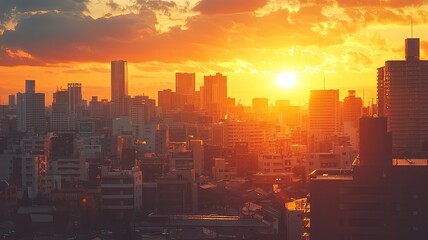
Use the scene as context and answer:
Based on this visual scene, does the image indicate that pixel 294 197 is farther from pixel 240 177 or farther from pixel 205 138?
pixel 205 138

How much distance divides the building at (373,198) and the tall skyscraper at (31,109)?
51.4 meters

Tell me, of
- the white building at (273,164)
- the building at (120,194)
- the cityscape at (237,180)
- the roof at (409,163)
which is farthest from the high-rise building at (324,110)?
the roof at (409,163)

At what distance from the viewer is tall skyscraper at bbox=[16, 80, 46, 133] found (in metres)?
62.2

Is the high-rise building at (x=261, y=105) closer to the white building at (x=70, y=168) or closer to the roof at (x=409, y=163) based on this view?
the white building at (x=70, y=168)

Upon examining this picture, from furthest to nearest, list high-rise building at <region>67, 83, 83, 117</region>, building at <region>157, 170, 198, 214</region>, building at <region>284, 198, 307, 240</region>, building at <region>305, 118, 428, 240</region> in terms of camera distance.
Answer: high-rise building at <region>67, 83, 83, 117</region> < building at <region>157, 170, 198, 214</region> < building at <region>284, 198, 307, 240</region> < building at <region>305, 118, 428, 240</region>

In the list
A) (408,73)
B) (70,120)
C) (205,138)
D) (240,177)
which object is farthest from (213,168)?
(70,120)

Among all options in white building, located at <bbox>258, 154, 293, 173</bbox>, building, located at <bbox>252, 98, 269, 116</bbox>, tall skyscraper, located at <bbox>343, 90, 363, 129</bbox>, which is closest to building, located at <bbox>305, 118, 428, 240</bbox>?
white building, located at <bbox>258, 154, 293, 173</bbox>

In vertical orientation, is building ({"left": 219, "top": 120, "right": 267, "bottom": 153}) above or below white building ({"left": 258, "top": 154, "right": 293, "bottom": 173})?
above

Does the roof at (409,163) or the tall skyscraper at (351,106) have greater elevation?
the tall skyscraper at (351,106)

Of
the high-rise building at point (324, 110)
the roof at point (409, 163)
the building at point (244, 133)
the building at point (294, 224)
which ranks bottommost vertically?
the building at point (294, 224)

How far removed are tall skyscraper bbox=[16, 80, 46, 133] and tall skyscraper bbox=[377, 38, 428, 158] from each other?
101 ft

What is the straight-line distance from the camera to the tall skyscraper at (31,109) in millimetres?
62219

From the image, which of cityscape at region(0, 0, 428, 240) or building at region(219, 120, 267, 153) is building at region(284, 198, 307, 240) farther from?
building at region(219, 120, 267, 153)

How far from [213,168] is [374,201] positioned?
20.5m
